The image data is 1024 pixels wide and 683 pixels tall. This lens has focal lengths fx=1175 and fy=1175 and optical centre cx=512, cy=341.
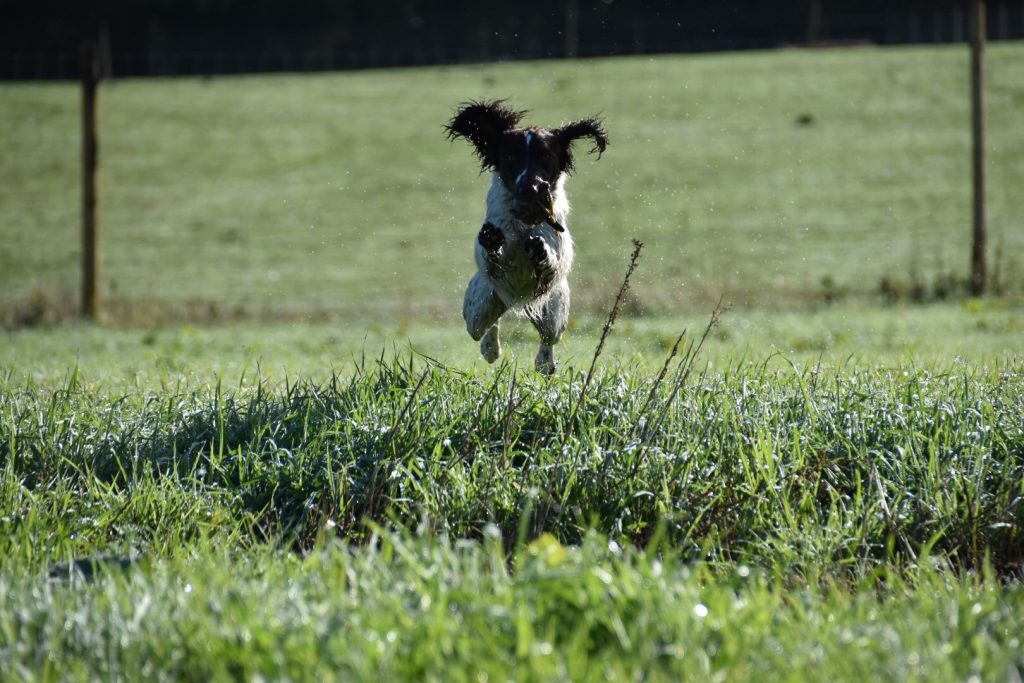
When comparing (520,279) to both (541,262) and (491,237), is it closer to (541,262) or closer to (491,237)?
(541,262)

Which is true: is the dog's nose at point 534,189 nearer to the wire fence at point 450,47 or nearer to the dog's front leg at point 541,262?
the dog's front leg at point 541,262

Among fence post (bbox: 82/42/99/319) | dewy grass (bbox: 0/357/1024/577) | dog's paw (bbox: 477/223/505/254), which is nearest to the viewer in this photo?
dewy grass (bbox: 0/357/1024/577)

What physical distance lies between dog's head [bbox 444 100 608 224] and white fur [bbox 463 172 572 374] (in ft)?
0.44

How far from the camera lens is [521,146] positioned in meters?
7.20

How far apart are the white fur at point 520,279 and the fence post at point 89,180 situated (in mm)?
10296

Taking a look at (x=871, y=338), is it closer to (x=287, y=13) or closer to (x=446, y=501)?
(x=446, y=501)

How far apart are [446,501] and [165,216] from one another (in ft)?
82.9

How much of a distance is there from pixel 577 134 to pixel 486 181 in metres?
22.0

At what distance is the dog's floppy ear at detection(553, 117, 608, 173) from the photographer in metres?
7.39

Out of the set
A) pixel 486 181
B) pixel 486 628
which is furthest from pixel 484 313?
pixel 486 181

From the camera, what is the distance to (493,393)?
5121 millimetres

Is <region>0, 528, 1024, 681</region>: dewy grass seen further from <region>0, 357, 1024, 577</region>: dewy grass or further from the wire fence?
the wire fence

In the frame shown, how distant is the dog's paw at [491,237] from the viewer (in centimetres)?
700

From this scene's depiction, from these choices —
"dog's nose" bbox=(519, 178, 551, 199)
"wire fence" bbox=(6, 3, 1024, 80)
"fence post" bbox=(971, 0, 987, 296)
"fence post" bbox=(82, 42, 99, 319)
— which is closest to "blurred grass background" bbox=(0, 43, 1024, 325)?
"fence post" bbox=(82, 42, 99, 319)
